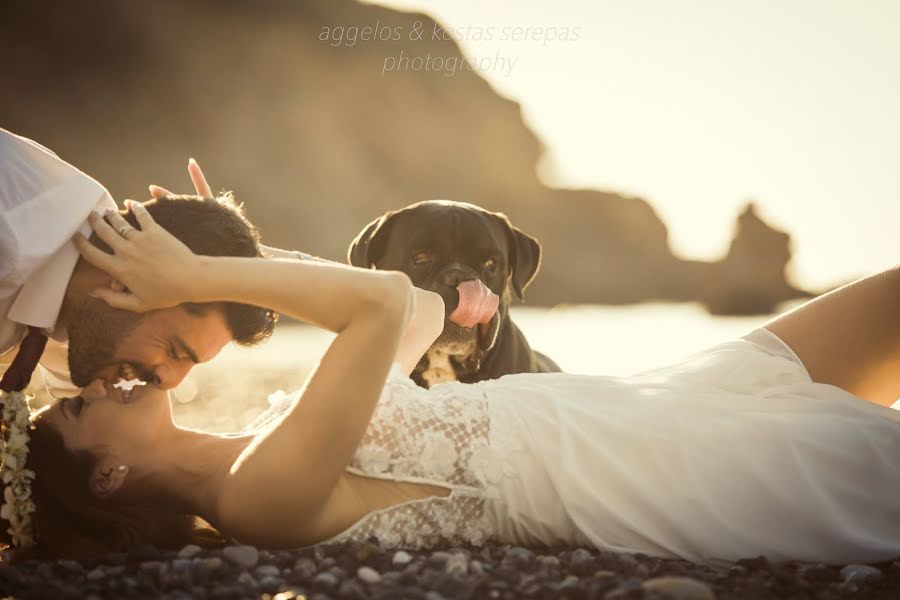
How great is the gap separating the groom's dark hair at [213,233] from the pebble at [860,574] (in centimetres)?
220

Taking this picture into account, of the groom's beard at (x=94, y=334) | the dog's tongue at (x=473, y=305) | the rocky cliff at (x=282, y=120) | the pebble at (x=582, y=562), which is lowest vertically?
the pebble at (x=582, y=562)

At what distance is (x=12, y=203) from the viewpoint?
2865 millimetres

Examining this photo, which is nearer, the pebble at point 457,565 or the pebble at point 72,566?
the pebble at point 457,565

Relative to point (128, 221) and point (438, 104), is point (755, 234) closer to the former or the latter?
point (438, 104)

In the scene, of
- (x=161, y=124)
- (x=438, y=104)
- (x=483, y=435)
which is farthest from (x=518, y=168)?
(x=483, y=435)

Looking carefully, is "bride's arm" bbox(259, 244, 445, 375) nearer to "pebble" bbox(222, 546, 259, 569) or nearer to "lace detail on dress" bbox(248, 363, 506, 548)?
"lace detail on dress" bbox(248, 363, 506, 548)

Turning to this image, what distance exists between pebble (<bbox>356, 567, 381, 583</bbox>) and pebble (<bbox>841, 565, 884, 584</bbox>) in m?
1.47

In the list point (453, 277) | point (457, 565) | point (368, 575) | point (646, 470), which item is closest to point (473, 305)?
point (453, 277)

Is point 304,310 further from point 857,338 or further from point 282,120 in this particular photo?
point 282,120

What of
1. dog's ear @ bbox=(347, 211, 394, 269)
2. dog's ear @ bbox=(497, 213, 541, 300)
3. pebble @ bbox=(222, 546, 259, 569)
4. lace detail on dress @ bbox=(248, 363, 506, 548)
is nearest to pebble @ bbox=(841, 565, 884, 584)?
lace detail on dress @ bbox=(248, 363, 506, 548)

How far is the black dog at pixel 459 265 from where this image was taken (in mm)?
5387

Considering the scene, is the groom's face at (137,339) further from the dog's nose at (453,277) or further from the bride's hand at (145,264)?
the dog's nose at (453,277)

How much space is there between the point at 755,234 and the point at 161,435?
2325 inches

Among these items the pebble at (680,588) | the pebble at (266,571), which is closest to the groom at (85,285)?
the pebble at (266,571)
